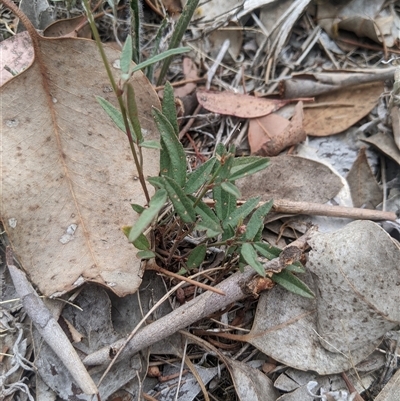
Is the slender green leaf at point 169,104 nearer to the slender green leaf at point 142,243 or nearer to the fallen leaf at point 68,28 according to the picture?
the slender green leaf at point 142,243

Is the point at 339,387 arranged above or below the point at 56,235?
below

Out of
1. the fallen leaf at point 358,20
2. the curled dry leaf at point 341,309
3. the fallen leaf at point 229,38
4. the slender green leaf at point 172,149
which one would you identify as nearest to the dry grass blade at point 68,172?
the slender green leaf at point 172,149

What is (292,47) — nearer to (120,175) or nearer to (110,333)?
(120,175)

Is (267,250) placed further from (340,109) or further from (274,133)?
(340,109)

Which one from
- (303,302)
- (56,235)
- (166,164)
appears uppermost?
(166,164)

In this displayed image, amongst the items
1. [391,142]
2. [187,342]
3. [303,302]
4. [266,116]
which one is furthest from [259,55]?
[187,342]

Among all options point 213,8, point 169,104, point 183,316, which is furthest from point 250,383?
point 213,8

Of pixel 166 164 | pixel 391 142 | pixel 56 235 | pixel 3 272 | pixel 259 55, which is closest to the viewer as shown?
pixel 166 164

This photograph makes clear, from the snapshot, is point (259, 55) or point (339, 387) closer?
point (339, 387)
